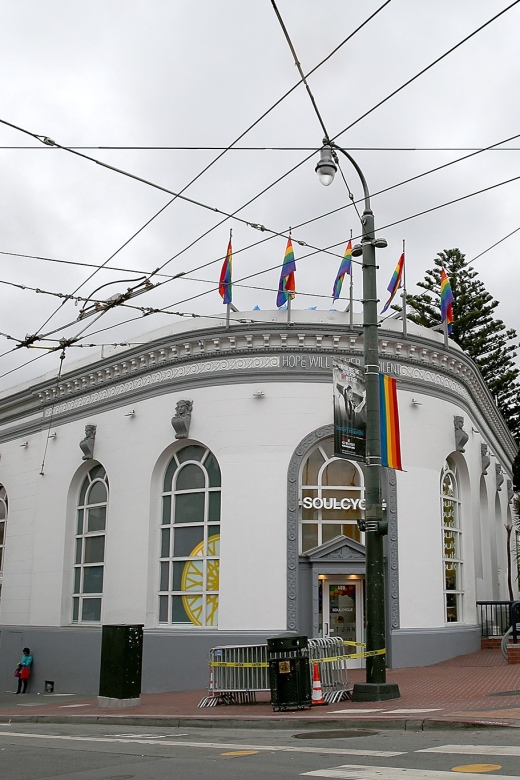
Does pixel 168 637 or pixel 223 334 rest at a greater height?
pixel 223 334

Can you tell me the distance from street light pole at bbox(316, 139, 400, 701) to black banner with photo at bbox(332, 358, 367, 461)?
0.20 meters

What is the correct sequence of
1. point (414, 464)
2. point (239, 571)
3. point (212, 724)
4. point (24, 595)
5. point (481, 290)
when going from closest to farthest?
point (212, 724) → point (239, 571) → point (414, 464) → point (24, 595) → point (481, 290)

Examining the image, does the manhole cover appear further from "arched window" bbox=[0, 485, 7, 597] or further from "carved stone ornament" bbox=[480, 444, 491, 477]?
"arched window" bbox=[0, 485, 7, 597]

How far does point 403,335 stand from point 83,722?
12879 mm

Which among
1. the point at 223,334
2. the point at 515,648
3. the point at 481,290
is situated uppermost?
the point at 481,290

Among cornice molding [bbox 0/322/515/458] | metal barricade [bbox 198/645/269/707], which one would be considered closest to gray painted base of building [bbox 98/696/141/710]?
metal barricade [bbox 198/645/269/707]

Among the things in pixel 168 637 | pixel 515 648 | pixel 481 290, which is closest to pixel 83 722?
pixel 168 637

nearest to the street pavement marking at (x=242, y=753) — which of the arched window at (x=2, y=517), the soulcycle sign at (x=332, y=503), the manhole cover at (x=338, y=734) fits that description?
the manhole cover at (x=338, y=734)

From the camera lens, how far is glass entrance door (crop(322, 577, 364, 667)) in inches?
863

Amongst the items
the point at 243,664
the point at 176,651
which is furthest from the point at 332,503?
the point at 243,664

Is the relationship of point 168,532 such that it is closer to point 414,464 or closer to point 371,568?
point 414,464

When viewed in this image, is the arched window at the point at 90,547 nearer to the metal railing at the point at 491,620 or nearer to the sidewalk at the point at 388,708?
the sidewalk at the point at 388,708

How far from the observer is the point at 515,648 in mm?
20016

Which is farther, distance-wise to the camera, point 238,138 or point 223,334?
point 223,334
